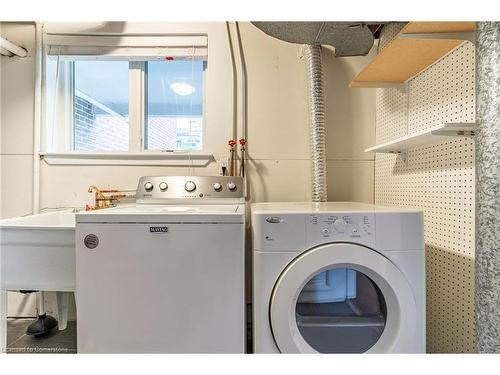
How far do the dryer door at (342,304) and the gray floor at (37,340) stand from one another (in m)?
1.34

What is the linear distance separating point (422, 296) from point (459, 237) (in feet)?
1.12

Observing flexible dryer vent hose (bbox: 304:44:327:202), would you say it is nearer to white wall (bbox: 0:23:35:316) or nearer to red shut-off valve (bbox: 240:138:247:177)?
red shut-off valve (bbox: 240:138:247:177)

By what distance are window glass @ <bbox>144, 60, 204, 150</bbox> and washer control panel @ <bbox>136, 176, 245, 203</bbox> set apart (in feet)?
1.25

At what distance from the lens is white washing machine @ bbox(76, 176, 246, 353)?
1.08 meters

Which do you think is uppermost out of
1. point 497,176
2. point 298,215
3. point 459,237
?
point 497,176

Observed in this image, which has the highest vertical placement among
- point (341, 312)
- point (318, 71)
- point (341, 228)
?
point (318, 71)

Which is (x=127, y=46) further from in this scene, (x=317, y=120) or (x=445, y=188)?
(x=445, y=188)

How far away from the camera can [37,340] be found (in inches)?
66.6

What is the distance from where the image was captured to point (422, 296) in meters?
1.11

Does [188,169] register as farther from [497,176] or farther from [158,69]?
[497,176]

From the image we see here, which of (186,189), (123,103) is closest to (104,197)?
(186,189)

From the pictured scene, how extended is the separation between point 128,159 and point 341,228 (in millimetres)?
1530

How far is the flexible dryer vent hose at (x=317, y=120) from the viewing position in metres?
1.72
